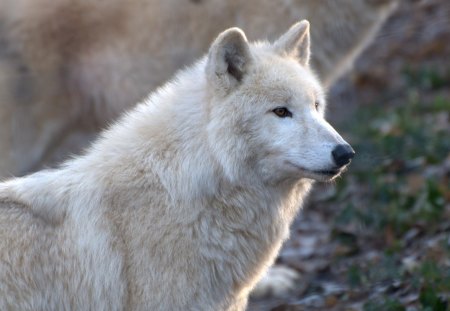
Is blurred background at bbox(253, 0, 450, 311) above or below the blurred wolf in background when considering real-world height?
below

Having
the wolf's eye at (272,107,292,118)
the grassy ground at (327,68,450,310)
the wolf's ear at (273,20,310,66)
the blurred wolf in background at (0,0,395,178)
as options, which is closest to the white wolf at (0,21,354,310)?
the wolf's eye at (272,107,292,118)

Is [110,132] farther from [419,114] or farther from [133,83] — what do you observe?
[419,114]

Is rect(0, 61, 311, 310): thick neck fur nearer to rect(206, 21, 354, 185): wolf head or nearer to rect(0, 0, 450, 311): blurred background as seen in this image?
rect(206, 21, 354, 185): wolf head

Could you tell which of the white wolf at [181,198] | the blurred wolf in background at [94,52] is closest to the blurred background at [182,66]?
the blurred wolf in background at [94,52]

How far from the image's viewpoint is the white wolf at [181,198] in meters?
5.20

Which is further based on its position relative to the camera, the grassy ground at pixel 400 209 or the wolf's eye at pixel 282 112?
the grassy ground at pixel 400 209

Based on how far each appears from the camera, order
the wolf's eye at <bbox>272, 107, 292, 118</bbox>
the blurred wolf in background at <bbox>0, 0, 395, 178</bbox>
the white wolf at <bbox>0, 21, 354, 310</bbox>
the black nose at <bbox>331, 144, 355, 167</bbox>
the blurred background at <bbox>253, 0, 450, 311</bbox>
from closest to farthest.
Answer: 1. the black nose at <bbox>331, 144, 355, 167</bbox>
2. the white wolf at <bbox>0, 21, 354, 310</bbox>
3. the wolf's eye at <bbox>272, 107, 292, 118</bbox>
4. the blurred background at <bbox>253, 0, 450, 311</bbox>
5. the blurred wolf in background at <bbox>0, 0, 395, 178</bbox>

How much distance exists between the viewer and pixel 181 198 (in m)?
5.37

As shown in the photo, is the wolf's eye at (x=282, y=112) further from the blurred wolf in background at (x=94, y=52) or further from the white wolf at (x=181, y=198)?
the blurred wolf in background at (x=94, y=52)

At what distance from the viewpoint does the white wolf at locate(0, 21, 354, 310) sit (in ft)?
17.1

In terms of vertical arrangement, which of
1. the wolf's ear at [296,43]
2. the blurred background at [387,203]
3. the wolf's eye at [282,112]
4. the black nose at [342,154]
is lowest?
the blurred background at [387,203]

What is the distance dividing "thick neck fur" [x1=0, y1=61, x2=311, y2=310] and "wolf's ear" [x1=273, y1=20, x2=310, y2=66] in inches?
23.2

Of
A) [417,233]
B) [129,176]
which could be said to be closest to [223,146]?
[129,176]

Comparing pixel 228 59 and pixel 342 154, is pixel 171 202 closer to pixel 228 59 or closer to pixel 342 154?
pixel 228 59
